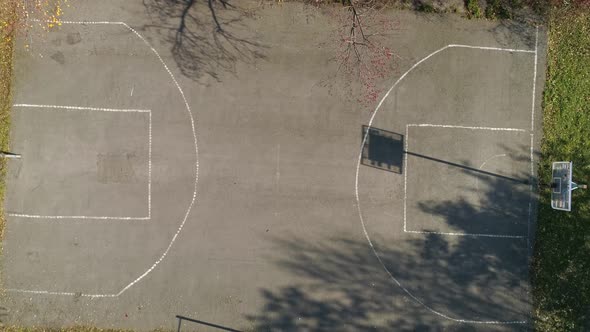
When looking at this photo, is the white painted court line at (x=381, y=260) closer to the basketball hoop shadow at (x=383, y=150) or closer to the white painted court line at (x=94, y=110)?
the basketball hoop shadow at (x=383, y=150)

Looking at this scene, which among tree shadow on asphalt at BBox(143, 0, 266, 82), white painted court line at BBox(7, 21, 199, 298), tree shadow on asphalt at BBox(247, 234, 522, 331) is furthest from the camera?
tree shadow on asphalt at BBox(143, 0, 266, 82)

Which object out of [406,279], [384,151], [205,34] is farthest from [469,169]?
[205,34]

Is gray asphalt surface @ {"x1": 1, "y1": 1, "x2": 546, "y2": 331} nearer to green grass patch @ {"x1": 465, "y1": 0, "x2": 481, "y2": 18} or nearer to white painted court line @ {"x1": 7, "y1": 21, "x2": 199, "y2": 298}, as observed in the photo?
white painted court line @ {"x1": 7, "y1": 21, "x2": 199, "y2": 298}

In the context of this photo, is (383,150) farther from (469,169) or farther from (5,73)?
(5,73)

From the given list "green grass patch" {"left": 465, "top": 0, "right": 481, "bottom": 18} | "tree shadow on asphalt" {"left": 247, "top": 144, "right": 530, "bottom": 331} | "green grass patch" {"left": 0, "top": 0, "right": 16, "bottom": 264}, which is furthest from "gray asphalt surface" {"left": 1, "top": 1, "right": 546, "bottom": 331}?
"green grass patch" {"left": 465, "top": 0, "right": 481, "bottom": 18}

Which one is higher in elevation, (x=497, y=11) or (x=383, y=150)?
(x=497, y=11)

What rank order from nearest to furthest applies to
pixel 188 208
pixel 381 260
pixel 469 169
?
1. pixel 188 208
2. pixel 381 260
3. pixel 469 169

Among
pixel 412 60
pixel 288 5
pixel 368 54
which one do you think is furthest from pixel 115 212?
pixel 412 60
